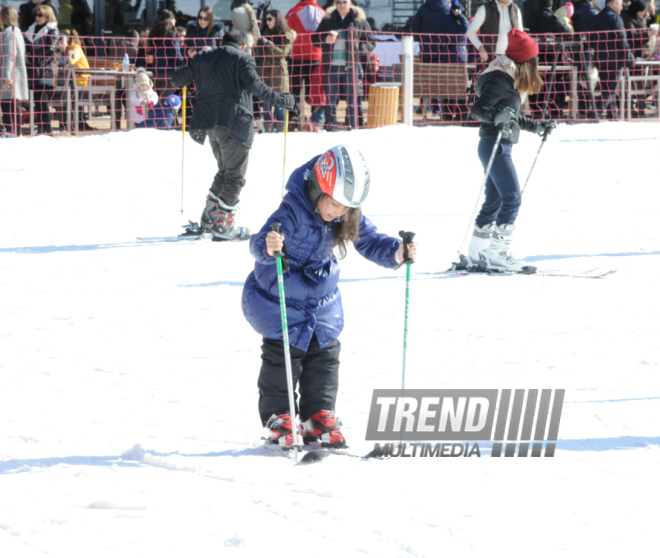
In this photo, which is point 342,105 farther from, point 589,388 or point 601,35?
point 589,388

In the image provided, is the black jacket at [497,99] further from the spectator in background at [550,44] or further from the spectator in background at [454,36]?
the spectator in background at [550,44]

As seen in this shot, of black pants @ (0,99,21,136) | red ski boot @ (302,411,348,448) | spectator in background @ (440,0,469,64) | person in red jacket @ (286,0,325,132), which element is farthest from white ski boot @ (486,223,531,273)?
spectator in background @ (440,0,469,64)

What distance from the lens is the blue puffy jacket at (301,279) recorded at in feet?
11.0

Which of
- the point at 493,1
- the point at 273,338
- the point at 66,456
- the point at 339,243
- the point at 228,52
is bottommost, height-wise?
the point at 66,456

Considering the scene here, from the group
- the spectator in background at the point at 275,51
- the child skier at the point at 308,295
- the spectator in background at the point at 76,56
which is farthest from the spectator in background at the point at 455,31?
the child skier at the point at 308,295

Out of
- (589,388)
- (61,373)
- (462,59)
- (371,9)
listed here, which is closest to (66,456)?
(61,373)

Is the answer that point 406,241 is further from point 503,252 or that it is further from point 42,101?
point 42,101

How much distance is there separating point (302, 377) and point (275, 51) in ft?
32.5

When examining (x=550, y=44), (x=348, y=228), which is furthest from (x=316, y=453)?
(x=550, y=44)

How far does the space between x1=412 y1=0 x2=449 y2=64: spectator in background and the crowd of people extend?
0.01 meters

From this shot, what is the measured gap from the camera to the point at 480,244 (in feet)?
21.7

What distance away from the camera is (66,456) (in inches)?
130

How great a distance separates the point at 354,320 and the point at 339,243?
2.05 metres

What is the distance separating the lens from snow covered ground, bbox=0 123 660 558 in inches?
107
